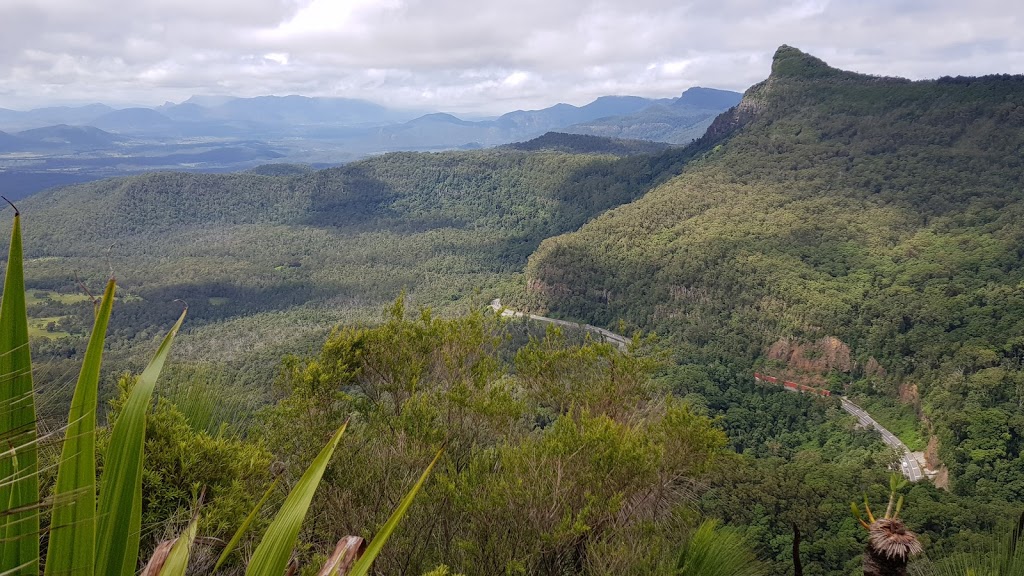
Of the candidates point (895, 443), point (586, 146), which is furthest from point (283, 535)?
point (586, 146)

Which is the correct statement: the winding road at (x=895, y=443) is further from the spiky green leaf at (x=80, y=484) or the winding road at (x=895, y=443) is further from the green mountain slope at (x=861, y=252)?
the spiky green leaf at (x=80, y=484)

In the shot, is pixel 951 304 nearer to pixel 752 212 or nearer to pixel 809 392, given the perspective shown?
pixel 809 392

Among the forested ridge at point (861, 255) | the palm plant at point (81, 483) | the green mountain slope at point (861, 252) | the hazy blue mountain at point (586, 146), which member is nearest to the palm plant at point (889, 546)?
the palm plant at point (81, 483)

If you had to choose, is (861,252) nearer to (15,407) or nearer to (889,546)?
(889,546)

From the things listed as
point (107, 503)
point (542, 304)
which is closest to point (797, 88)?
point (542, 304)

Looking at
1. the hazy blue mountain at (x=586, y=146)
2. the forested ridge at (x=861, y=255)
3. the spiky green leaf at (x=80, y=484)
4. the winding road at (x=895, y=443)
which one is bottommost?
the winding road at (x=895, y=443)
